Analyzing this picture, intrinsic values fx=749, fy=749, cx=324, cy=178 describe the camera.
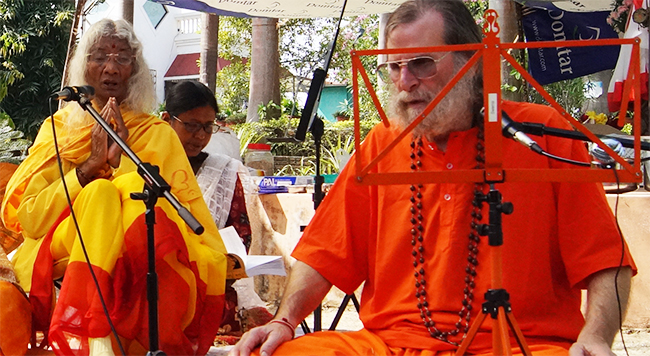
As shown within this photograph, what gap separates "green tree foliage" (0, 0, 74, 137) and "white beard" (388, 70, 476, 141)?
1596 cm

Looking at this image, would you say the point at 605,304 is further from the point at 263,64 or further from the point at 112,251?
the point at 263,64

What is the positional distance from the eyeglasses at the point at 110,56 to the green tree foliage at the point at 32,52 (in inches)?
544

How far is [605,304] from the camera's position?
2053 millimetres

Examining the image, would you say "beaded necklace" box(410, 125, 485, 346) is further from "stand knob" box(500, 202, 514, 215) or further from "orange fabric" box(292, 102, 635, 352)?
"stand knob" box(500, 202, 514, 215)

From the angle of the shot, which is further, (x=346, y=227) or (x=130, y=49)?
(x=130, y=49)

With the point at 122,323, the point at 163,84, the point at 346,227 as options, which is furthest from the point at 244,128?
the point at 163,84

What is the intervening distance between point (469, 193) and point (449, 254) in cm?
20

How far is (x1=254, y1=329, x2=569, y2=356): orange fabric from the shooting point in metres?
2.06

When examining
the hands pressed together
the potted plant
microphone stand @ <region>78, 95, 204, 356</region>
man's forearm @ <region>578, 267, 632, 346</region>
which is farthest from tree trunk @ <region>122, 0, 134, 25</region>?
the potted plant

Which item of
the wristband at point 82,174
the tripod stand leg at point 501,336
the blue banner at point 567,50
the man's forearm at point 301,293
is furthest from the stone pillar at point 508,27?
the tripod stand leg at point 501,336

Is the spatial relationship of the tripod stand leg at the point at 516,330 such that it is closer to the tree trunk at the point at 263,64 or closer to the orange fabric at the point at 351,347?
the orange fabric at the point at 351,347

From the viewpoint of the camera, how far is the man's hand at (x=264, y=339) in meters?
2.06

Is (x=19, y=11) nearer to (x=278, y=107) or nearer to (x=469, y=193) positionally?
(x=278, y=107)

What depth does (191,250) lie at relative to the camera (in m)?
3.60
